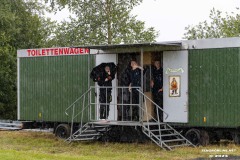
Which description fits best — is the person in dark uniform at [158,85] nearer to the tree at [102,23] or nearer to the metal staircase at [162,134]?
the metal staircase at [162,134]

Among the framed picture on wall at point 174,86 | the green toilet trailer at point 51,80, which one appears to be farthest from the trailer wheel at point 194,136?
the green toilet trailer at point 51,80

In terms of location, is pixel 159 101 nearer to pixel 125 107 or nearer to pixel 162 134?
pixel 162 134

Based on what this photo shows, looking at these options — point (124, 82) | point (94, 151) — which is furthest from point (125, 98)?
point (94, 151)

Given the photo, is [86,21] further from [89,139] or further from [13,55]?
[89,139]

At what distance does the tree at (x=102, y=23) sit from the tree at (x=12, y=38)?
8.71 feet

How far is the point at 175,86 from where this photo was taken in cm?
1731

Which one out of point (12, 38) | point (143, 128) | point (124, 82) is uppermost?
point (12, 38)

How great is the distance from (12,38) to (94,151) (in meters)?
18.5

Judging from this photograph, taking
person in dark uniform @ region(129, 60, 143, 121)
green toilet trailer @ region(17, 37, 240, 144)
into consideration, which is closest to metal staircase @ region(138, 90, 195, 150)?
green toilet trailer @ region(17, 37, 240, 144)

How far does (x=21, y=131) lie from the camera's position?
23.5 m

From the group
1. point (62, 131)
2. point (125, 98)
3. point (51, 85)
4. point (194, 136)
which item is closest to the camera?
point (194, 136)

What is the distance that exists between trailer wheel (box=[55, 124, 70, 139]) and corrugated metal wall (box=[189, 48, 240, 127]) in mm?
4629

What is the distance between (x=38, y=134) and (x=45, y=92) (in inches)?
88.9

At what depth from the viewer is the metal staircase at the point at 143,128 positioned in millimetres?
16562
